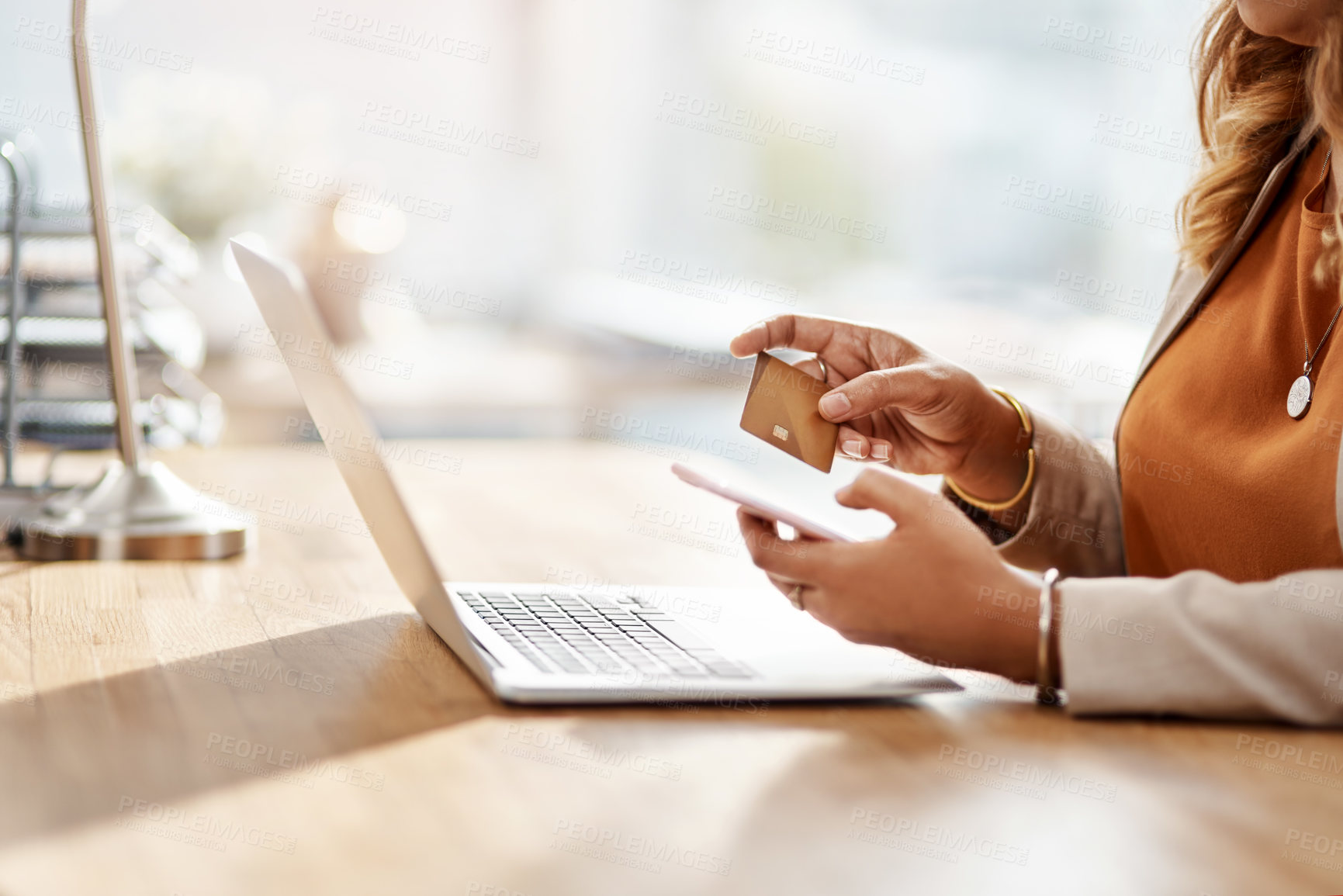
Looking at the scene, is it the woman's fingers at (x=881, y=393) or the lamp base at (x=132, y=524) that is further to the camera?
the lamp base at (x=132, y=524)

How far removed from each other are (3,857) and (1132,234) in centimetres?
589

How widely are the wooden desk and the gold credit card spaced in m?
0.24

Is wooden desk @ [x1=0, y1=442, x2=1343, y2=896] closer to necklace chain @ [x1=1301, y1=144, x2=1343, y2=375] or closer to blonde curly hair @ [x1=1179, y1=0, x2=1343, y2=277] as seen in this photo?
necklace chain @ [x1=1301, y1=144, x2=1343, y2=375]

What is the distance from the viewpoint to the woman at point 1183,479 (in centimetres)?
72

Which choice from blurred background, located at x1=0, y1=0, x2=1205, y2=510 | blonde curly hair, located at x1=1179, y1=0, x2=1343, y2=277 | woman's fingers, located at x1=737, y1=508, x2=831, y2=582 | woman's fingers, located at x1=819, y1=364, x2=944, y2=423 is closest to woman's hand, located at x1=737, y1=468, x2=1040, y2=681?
woman's fingers, located at x1=737, y1=508, x2=831, y2=582

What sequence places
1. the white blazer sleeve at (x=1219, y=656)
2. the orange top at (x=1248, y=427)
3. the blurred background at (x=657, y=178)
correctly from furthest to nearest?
the blurred background at (x=657, y=178) → the orange top at (x=1248, y=427) → the white blazer sleeve at (x=1219, y=656)

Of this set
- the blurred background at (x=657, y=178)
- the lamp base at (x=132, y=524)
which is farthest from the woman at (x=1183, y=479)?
the blurred background at (x=657, y=178)

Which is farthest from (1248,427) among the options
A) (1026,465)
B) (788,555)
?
(788,555)

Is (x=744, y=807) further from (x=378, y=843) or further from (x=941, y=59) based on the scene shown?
(x=941, y=59)

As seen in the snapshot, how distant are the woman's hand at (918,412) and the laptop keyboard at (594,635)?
0.92 feet

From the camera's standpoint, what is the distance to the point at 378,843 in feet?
1.67

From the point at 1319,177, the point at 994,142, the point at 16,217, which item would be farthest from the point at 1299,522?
the point at 994,142

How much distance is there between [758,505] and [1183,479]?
1.58 ft

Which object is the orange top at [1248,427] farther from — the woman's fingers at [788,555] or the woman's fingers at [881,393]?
the woman's fingers at [788,555]
